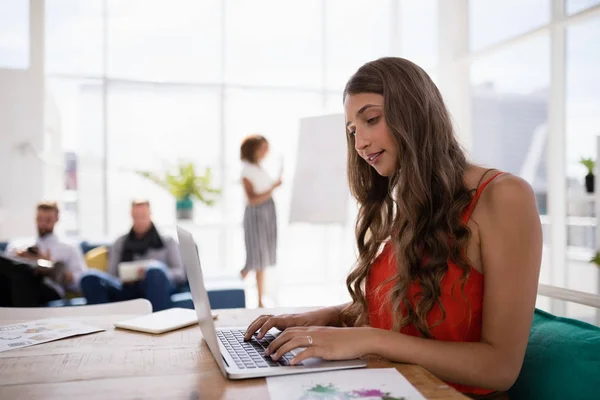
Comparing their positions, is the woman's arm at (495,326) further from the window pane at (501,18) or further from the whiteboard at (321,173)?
the window pane at (501,18)

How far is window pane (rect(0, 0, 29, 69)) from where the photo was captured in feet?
20.0

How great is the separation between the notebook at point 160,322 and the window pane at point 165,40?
5.54 meters

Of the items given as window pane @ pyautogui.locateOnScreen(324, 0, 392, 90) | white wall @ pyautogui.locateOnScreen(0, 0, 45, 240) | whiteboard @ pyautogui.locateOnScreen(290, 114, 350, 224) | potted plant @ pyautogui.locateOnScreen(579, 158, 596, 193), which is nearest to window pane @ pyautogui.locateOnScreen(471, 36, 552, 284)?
potted plant @ pyautogui.locateOnScreen(579, 158, 596, 193)

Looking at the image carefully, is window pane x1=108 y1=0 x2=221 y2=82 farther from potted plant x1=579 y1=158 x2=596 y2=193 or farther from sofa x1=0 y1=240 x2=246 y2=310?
potted plant x1=579 y1=158 x2=596 y2=193

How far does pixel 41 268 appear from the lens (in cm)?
424

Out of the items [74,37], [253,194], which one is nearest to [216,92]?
[74,37]

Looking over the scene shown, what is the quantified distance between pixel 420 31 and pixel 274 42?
5.97 feet

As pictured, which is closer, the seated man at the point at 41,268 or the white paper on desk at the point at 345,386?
the white paper on desk at the point at 345,386

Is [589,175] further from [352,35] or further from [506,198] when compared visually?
[352,35]

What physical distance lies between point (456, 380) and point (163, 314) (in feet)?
2.88

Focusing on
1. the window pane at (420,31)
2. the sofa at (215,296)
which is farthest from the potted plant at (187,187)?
the window pane at (420,31)

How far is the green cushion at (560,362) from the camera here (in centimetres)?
122

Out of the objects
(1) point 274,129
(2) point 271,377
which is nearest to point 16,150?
(1) point 274,129

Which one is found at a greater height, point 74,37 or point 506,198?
point 74,37
